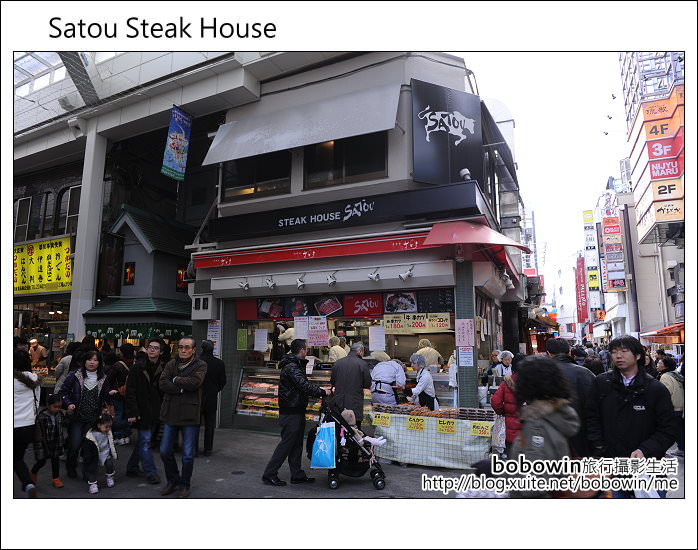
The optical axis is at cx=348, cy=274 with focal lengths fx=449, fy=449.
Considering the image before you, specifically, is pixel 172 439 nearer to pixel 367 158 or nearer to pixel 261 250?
pixel 261 250

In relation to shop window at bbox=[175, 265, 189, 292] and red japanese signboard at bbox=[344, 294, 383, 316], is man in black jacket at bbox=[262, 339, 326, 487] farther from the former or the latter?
shop window at bbox=[175, 265, 189, 292]

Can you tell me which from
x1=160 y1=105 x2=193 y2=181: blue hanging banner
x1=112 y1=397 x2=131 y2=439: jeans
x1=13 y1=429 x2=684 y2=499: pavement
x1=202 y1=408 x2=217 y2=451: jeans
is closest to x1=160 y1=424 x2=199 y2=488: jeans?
x1=13 y1=429 x2=684 y2=499: pavement

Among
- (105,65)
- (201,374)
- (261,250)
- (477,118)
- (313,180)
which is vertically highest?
(105,65)

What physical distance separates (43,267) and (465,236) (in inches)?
629

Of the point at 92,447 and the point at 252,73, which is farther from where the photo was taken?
the point at 252,73

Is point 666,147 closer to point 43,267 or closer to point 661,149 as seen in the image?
point 661,149

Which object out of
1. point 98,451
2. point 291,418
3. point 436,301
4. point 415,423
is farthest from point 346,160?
point 98,451

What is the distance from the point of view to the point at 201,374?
6277mm

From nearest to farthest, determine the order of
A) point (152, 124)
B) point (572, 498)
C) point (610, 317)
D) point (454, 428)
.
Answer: point (572, 498)
point (454, 428)
point (152, 124)
point (610, 317)

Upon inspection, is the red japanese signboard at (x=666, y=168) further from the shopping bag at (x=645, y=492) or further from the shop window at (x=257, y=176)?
the shopping bag at (x=645, y=492)

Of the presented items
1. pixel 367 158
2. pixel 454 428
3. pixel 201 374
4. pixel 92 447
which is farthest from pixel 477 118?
pixel 92 447

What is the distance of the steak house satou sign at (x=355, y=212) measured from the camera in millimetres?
9508

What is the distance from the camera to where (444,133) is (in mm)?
10336

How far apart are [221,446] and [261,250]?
15.2 feet
